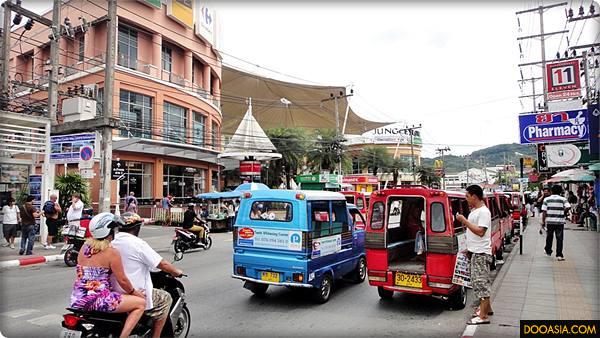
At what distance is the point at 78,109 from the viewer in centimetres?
1548

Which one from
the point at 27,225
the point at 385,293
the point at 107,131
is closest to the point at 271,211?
the point at 385,293

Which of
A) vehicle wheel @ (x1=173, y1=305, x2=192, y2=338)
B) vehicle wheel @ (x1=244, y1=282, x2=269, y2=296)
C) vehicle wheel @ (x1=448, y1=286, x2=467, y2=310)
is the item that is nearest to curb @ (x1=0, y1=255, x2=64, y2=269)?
vehicle wheel @ (x1=244, y1=282, x2=269, y2=296)

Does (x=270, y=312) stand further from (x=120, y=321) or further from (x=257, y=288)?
(x=120, y=321)

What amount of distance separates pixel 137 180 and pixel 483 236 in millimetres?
25193

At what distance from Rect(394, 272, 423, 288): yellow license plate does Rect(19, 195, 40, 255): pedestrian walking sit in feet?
35.7

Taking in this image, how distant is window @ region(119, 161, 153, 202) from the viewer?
A: 85.5ft

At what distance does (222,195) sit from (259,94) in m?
39.8

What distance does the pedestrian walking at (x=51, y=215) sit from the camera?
1295 centimetres

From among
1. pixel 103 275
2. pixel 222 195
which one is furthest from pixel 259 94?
pixel 103 275

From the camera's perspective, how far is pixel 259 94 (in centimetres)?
5778

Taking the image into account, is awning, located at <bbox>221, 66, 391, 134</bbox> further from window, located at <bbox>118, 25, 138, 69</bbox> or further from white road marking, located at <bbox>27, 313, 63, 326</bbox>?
white road marking, located at <bbox>27, 313, 63, 326</bbox>

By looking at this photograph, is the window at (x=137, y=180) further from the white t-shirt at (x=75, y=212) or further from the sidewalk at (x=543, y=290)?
the sidewalk at (x=543, y=290)

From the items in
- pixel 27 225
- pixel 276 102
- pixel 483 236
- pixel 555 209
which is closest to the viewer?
pixel 483 236

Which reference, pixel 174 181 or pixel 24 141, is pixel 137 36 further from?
pixel 24 141
